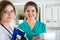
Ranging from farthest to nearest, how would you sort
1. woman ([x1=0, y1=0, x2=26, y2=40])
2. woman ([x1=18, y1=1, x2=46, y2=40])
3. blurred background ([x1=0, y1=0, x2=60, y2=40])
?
blurred background ([x1=0, y1=0, x2=60, y2=40])
woman ([x1=18, y1=1, x2=46, y2=40])
woman ([x1=0, y1=0, x2=26, y2=40])

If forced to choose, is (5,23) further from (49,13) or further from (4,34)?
(49,13)

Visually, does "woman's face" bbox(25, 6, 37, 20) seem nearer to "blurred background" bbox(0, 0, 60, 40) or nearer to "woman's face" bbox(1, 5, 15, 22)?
"woman's face" bbox(1, 5, 15, 22)

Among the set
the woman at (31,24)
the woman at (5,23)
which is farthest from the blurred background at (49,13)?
the woman at (5,23)

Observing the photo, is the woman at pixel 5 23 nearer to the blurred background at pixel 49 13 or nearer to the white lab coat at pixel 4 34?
the white lab coat at pixel 4 34

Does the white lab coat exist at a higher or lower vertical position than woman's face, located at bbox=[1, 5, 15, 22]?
lower

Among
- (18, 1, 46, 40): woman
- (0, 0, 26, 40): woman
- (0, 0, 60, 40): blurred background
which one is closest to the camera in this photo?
(0, 0, 26, 40): woman

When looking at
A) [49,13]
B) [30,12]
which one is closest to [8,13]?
[30,12]

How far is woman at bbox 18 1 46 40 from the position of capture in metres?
1.12

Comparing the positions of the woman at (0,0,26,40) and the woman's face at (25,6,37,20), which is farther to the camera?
the woman's face at (25,6,37,20)

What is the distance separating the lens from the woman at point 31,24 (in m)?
1.12

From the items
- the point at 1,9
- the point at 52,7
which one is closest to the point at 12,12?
the point at 1,9

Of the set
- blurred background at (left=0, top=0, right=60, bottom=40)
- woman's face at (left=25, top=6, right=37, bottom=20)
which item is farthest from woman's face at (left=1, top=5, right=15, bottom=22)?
blurred background at (left=0, top=0, right=60, bottom=40)

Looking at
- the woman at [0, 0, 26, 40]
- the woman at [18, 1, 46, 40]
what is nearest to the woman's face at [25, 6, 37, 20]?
the woman at [18, 1, 46, 40]

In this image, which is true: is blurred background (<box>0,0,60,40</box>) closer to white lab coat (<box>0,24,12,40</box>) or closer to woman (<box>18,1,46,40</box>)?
woman (<box>18,1,46,40</box>)
